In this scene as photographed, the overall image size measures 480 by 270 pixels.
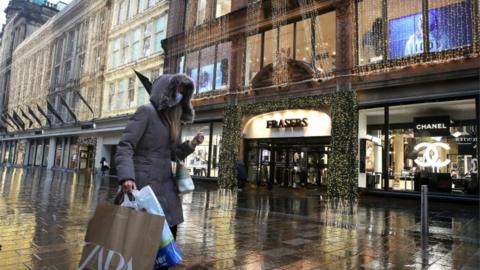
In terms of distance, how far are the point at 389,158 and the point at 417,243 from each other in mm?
8429

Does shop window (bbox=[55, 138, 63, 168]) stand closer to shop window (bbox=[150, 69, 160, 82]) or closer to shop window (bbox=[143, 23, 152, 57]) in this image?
shop window (bbox=[143, 23, 152, 57])

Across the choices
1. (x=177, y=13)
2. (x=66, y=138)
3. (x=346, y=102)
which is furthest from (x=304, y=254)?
(x=66, y=138)

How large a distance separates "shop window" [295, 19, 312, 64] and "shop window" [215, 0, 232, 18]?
5.35m

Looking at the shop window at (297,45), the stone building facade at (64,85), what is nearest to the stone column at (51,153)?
the stone building facade at (64,85)

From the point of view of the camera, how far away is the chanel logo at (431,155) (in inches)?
498

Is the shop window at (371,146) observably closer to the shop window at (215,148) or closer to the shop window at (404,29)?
the shop window at (404,29)

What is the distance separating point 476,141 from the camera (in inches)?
468

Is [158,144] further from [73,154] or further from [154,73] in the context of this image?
[73,154]

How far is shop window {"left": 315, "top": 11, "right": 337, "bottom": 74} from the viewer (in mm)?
15873

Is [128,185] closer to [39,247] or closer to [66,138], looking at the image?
[39,247]

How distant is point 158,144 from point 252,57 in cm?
1691

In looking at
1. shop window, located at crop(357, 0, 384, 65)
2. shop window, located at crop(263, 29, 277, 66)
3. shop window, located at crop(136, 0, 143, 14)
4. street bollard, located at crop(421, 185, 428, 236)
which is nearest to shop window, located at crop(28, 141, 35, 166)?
shop window, located at crop(136, 0, 143, 14)

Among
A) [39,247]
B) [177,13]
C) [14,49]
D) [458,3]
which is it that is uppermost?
[14,49]

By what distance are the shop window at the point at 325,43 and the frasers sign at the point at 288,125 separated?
2.04 m
